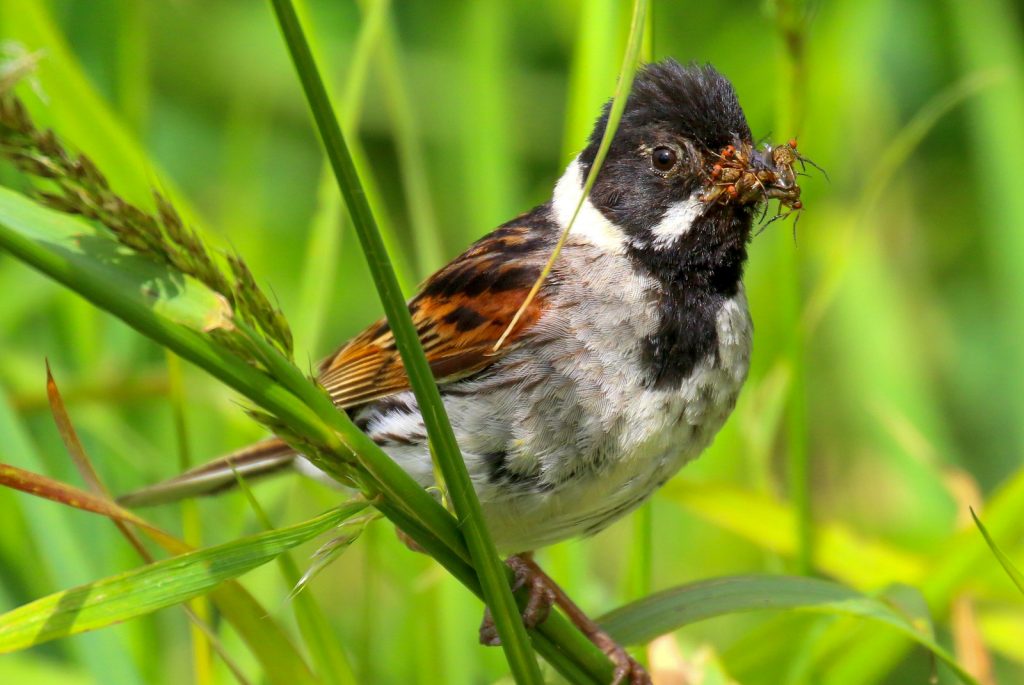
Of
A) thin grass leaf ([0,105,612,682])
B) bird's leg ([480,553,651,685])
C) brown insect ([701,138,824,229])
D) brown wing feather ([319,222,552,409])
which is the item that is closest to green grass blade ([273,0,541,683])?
thin grass leaf ([0,105,612,682])

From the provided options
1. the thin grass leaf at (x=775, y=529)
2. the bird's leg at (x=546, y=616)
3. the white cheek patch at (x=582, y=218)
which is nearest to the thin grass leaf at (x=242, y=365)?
the bird's leg at (x=546, y=616)

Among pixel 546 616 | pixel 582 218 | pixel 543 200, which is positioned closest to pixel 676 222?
pixel 582 218

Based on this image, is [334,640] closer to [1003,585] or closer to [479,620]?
[479,620]

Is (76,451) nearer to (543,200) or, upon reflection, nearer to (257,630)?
Result: (257,630)

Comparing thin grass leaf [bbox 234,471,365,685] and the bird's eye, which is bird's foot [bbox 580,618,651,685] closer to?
thin grass leaf [bbox 234,471,365,685]

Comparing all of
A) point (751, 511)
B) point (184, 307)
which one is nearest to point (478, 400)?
point (751, 511)

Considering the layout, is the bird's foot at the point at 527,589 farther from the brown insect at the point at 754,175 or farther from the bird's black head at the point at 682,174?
the brown insect at the point at 754,175

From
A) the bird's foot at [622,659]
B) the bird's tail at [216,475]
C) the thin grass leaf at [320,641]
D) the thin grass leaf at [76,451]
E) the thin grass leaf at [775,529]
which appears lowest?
the bird's foot at [622,659]
